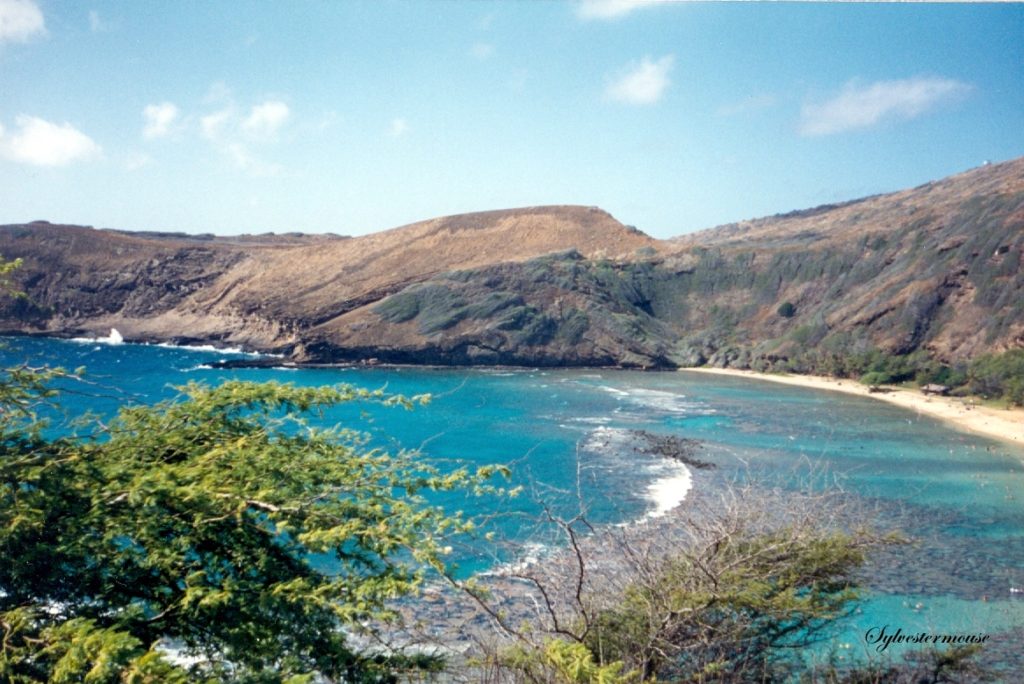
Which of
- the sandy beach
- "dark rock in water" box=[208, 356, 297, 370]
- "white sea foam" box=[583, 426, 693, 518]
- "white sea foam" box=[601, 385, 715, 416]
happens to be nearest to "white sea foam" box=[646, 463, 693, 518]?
"white sea foam" box=[583, 426, 693, 518]

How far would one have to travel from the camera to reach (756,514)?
7.97m

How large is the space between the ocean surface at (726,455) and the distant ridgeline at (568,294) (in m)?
8.93

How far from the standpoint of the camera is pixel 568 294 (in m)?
72.4

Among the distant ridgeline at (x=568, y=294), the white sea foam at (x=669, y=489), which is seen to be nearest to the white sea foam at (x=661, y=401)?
the white sea foam at (x=669, y=489)

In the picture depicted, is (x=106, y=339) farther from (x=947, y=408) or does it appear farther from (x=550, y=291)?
(x=947, y=408)

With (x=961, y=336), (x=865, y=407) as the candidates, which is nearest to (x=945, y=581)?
(x=865, y=407)

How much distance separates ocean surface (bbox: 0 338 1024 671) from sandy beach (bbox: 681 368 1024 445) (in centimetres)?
154

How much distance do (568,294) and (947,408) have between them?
1451 inches

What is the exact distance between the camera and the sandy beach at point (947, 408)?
3503cm

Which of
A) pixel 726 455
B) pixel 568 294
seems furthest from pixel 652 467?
pixel 568 294

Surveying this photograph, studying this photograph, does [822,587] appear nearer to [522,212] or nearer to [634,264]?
[634,264]

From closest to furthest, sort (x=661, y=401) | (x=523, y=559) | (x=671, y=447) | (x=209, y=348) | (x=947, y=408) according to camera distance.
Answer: (x=523, y=559), (x=671, y=447), (x=947, y=408), (x=661, y=401), (x=209, y=348)

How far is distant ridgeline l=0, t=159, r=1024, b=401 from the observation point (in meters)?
55.0

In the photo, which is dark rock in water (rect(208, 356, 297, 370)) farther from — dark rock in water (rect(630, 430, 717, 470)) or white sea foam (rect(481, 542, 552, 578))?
Result: white sea foam (rect(481, 542, 552, 578))
